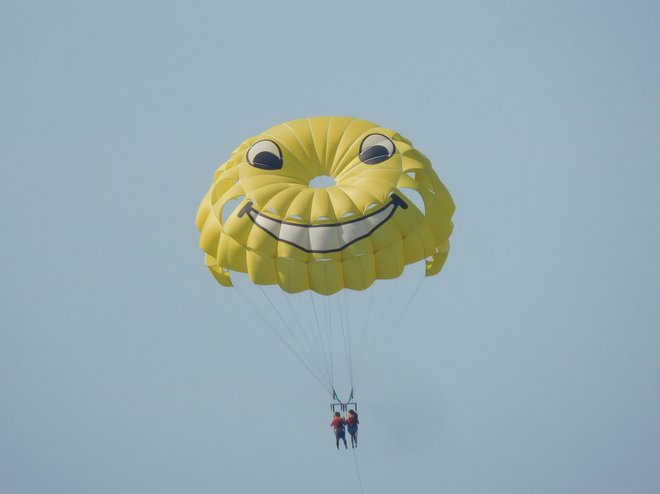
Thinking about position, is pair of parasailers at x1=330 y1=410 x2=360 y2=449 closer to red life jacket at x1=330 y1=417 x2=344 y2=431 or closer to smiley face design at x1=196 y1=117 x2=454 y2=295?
red life jacket at x1=330 y1=417 x2=344 y2=431

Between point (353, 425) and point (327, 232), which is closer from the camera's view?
point (327, 232)

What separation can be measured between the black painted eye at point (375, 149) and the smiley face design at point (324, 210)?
28 mm

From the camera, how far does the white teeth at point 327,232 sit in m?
41.1

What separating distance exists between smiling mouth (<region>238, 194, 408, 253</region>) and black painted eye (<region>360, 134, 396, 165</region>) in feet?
6.03

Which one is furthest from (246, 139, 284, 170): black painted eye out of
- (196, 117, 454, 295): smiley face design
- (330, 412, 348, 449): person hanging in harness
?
(330, 412, 348, 449): person hanging in harness

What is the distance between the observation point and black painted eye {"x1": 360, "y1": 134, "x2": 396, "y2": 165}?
42.5 meters

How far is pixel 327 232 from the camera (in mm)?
41031

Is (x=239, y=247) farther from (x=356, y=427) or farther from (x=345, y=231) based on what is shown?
(x=356, y=427)

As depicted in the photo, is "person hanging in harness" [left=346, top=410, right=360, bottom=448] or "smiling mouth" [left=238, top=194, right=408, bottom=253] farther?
"person hanging in harness" [left=346, top=410, right=360, bottom=448]

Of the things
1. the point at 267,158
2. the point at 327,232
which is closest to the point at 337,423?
the point at 327,232

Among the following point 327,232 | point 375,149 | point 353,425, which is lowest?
point 353,425

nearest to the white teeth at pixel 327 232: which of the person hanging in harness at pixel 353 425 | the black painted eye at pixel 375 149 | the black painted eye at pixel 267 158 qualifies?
the black painted eye at pixel 375 149

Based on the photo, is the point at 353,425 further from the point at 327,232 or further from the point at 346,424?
the point at 327,232

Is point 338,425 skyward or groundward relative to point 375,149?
groundward
